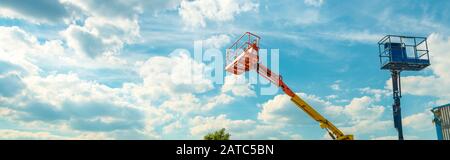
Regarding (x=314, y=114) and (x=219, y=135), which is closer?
(x=314, y=114)

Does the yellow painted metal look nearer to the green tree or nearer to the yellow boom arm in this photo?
the yellow boom arm

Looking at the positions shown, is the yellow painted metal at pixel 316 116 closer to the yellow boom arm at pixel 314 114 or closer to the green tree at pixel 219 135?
the yellow boom arm at pixel 314 114

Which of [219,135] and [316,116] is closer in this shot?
[316,116]

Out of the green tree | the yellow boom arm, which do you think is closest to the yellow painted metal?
the yellow boom arm

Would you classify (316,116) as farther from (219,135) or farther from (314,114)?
(219,135)

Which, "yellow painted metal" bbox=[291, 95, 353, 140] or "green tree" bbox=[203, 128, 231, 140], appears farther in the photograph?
"green tree" bbox=[203, 128, 231, 140]

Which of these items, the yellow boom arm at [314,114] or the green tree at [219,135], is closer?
the yellow boom arm at [314,114]

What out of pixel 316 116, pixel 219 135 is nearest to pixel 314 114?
pixel 316 116

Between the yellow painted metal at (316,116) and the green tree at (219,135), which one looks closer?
the yellow painted metal at (316,116)

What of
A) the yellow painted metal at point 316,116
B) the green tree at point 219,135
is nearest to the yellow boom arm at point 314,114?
the yellow painted metal at point 316,116
